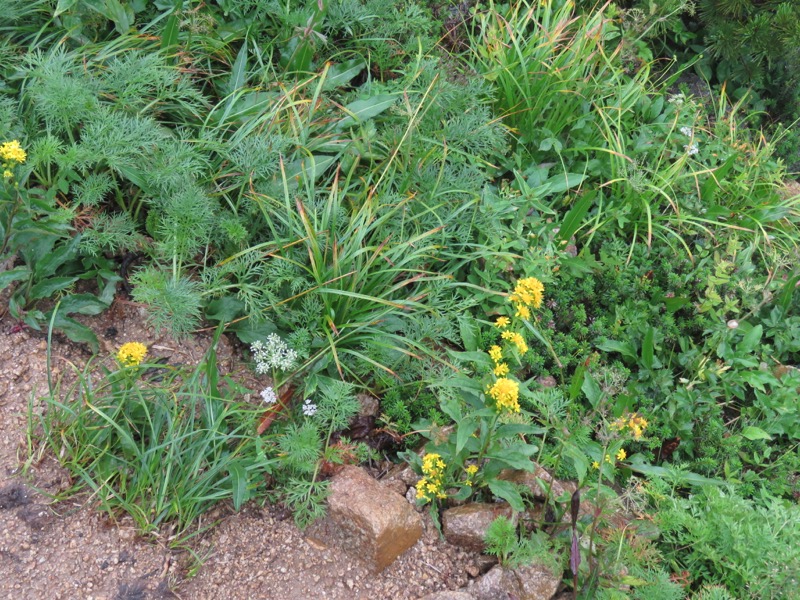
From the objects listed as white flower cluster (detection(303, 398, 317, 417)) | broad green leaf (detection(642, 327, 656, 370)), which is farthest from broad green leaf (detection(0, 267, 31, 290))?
broad green leaf (detection(642, 327, 656, 370))

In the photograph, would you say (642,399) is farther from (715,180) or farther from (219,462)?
(219,462)

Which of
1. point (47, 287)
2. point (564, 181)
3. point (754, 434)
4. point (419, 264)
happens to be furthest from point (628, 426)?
point (47, 287)

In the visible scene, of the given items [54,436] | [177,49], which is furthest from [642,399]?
[177,49]

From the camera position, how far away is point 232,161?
3154mm

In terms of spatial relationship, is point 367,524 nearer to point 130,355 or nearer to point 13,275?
point 130,355

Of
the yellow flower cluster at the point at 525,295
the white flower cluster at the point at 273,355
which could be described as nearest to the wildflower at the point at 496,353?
the yellow flower cluster at the point at 525,295

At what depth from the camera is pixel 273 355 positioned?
2748mm

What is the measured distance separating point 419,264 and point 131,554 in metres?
1.69

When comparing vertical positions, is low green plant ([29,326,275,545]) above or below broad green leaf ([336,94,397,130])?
below

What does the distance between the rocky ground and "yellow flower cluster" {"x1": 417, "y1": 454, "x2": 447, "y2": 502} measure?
12 cm

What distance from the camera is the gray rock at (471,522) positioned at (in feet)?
8.36

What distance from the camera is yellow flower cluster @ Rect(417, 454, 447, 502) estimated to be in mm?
2561

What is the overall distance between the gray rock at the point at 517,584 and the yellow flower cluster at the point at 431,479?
0.33m

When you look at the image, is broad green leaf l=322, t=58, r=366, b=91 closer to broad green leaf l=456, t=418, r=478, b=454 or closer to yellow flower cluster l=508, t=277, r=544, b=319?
yellow flower cluster l=508, t=277, r=544, b=319
